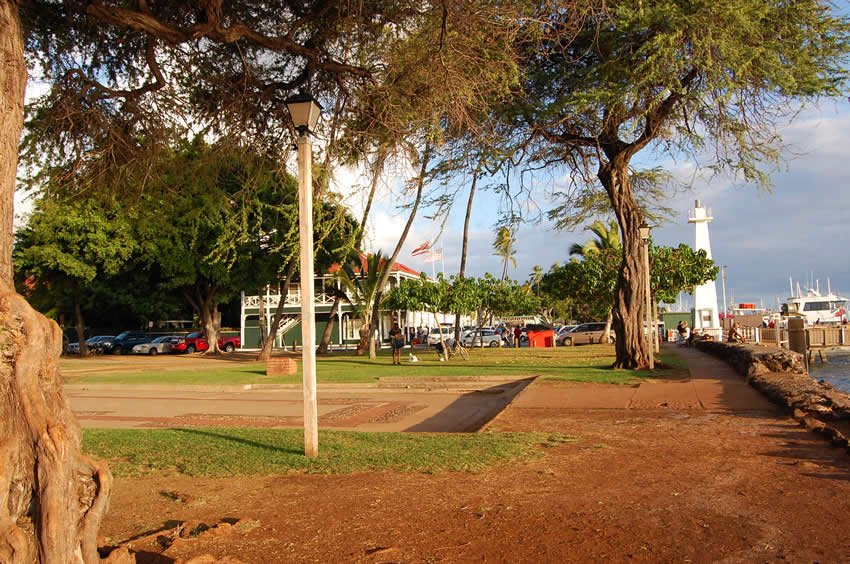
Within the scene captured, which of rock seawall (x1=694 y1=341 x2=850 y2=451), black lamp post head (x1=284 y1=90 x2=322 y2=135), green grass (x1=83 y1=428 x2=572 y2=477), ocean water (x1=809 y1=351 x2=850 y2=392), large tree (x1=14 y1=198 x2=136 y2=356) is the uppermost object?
large tree (x1=14 y1=198 x2=136 y2=356)

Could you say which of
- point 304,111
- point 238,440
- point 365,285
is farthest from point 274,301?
point 304,111

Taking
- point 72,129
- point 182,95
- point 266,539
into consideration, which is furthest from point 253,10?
point 266,539

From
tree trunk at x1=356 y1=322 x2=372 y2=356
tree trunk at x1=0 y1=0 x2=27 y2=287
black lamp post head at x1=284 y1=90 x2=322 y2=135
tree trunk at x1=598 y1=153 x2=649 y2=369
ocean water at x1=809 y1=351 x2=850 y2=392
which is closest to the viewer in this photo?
tree trunk at x1=0 y1=0 x2=27 y2=287

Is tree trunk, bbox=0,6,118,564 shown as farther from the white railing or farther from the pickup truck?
the white railing

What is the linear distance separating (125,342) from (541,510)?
4920 cm

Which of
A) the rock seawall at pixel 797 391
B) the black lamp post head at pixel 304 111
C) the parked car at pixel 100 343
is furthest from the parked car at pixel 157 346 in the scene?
the black lamp post head at pixel 304 111

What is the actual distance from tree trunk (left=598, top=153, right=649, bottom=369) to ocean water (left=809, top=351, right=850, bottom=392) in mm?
9952

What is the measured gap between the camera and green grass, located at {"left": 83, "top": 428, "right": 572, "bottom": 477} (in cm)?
671

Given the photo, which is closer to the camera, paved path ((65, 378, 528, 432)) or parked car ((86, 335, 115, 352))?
paved path ((65, 378, 528, 432))

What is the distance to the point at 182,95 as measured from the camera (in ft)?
29.2

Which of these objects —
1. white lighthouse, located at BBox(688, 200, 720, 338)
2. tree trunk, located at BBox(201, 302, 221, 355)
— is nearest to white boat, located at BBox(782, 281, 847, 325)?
white lighthouse, located at BBox(688, 200, 720, 338)

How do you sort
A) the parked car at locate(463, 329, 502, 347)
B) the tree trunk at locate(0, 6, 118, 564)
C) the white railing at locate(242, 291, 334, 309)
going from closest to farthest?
the tree trunk at locate(0, 6, 118, 564)
the parked car at locate(463, 329, 502, 347)
the white railing at locate(242, 291, 334, 309)

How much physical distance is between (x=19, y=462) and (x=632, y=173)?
1808 cm

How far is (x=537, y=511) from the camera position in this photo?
197 inches
